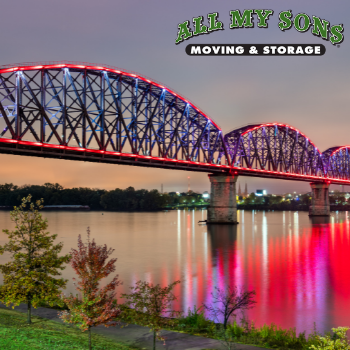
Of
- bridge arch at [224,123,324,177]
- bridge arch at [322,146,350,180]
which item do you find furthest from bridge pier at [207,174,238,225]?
bridge arch at [322,146,350,180]

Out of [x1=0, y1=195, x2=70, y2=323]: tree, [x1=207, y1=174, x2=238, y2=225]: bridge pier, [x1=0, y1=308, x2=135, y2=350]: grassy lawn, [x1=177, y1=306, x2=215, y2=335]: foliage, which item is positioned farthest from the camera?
[x1=207, y1=174, x2=238, y2=225]: bridge pier

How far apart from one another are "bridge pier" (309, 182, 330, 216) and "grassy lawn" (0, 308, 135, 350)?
444 feet

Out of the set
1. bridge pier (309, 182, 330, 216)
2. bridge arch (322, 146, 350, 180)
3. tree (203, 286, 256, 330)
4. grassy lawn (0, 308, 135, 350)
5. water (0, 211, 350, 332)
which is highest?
bridge arch (322, 146, 350, 180)

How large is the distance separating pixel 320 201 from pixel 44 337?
14149 cm

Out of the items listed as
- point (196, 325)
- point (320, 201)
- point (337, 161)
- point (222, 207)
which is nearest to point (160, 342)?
point (196, 325)

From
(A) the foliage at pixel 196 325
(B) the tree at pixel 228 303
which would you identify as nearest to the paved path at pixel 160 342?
(A) the foliage at pixel 196 325

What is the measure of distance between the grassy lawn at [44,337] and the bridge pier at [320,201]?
135420 millimetres

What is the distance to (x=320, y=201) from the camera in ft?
472

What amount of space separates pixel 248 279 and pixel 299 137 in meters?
126

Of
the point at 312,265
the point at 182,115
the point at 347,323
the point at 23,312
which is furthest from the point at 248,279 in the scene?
the point at 182,115

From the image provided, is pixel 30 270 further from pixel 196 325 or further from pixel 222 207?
pixel 222 207

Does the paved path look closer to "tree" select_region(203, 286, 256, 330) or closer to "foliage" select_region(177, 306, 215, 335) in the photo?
"foliage" select_region(177, 306, 215, 335)

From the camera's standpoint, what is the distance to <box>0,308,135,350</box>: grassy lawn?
1277 cm

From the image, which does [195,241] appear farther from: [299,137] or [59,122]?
[299,137]
